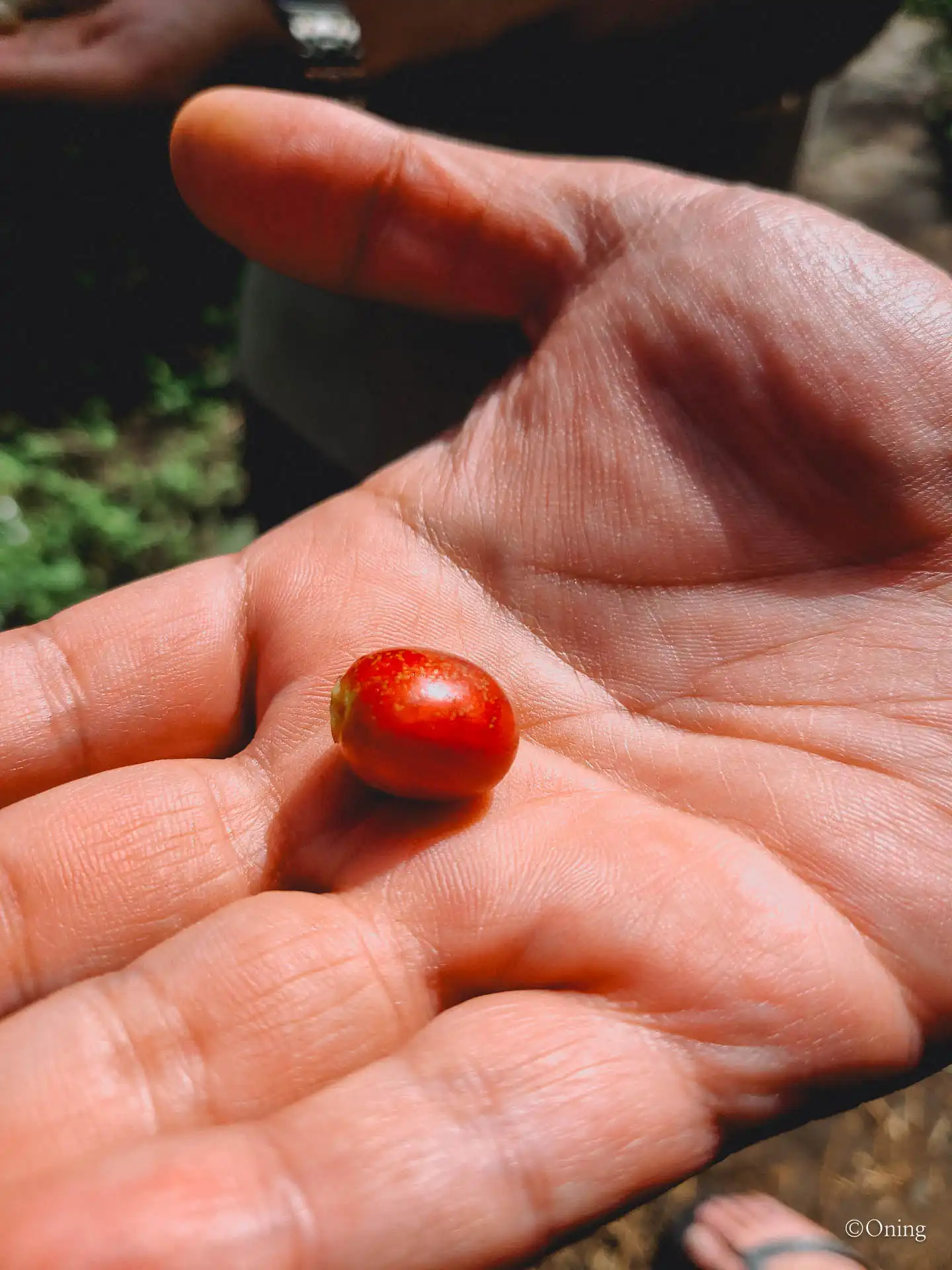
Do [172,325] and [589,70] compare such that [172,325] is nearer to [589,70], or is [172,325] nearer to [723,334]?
[589,70]

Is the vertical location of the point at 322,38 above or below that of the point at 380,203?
above

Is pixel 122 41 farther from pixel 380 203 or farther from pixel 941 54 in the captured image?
pixel 941 54

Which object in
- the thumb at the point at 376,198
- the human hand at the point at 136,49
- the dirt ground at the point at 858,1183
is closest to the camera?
the thumb at the point at 376,198

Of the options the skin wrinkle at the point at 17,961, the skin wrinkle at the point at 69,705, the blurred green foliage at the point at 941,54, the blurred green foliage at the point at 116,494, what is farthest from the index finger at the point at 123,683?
the blurred green foliage at the point at 941,54

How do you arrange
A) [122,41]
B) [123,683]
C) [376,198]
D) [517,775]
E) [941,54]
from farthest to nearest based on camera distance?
[941,54], [122,41], [376,198], [123,683], [517,775]

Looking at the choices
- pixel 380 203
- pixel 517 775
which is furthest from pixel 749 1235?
pixel 380 203

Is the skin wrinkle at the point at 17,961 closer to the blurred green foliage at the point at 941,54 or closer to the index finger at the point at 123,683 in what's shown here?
the index finger at the point at 123,683
